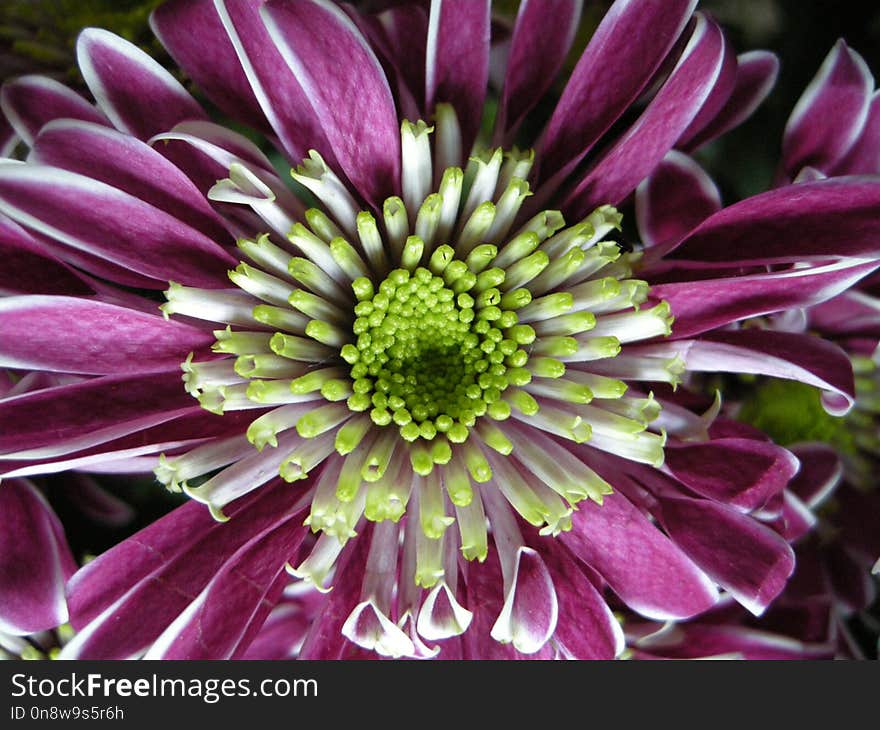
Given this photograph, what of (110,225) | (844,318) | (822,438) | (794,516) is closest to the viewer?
(110,225)

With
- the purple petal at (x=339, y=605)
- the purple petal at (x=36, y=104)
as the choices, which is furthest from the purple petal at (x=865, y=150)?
the purple petal at (x=36, y=104)

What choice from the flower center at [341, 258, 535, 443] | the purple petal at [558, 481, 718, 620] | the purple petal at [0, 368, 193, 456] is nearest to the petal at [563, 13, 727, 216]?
the flower center at [341, 258, 535, 443]

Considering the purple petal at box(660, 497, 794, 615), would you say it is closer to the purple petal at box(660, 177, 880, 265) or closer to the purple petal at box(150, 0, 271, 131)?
the purple petal at box(660, 177, 880, 265)

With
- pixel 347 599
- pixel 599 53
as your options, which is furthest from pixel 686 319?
pixel 347 599

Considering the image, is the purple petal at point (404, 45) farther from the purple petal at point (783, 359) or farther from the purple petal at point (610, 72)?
the purple petal at point (783, 359)

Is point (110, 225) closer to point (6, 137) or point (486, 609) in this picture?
point (6, 137)

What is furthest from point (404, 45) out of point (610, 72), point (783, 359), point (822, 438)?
point (822, 438)
